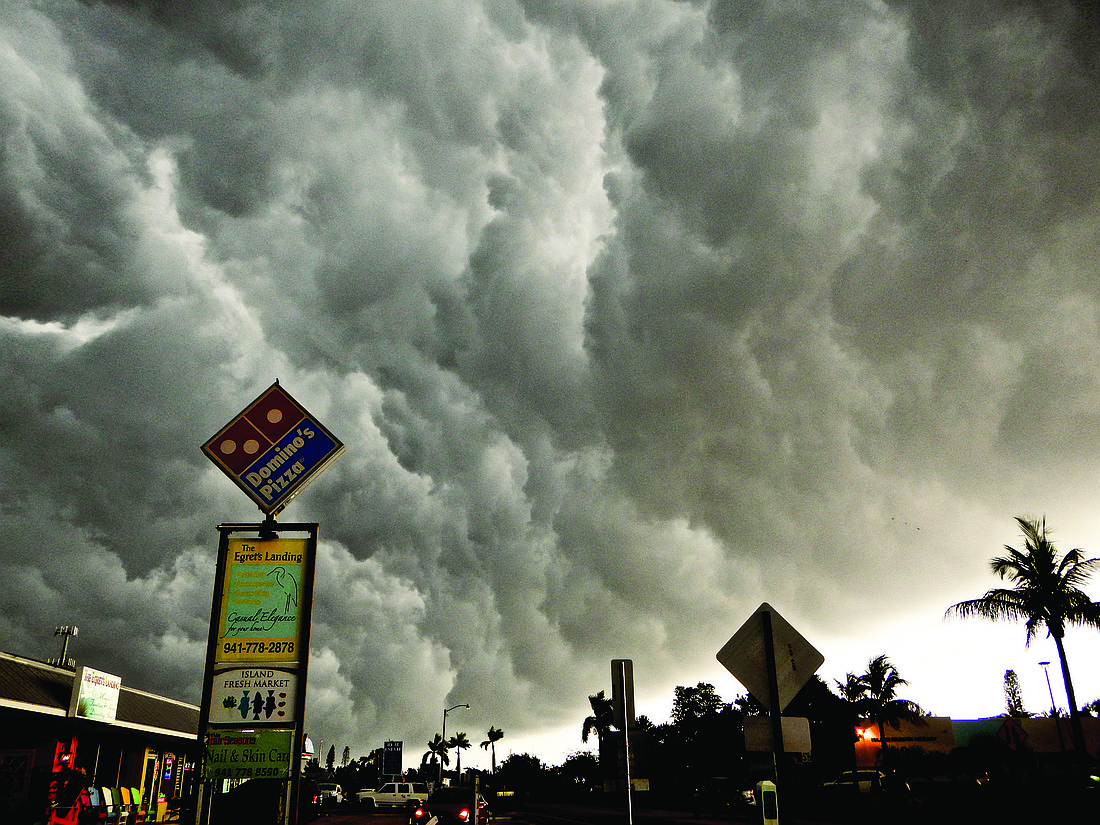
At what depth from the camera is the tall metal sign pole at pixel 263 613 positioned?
9359mm

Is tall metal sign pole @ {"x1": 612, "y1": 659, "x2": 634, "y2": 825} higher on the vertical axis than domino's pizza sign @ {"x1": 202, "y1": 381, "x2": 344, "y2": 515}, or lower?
lower

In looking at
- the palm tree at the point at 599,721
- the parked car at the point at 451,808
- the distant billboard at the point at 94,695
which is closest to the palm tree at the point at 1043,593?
the parked car at the point at 451,808

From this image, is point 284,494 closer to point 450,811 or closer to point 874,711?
point 450,811

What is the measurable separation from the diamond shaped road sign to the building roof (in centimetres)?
2259

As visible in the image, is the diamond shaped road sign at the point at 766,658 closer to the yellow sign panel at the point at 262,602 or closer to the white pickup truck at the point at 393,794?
the yellow sign panel at the point at 262,602

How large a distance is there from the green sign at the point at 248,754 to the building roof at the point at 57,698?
16.9 metres

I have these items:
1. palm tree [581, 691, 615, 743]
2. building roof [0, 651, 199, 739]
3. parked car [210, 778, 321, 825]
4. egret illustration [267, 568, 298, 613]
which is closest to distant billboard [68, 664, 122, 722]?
building roof [0, 651, 199, 739]

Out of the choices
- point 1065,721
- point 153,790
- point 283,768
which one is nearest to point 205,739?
point 283,768

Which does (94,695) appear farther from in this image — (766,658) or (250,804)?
(766,658)

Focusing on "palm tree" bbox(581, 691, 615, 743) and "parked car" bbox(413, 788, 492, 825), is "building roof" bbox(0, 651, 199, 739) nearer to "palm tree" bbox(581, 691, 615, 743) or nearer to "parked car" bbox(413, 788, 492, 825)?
"parked car" bbox(413, 788, 492, 825)

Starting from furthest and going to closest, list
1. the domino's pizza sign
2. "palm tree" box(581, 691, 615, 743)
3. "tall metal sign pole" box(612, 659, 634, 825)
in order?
1. "palm tree" box(581, 691, 615, 743)
2. "tall metal sign pole" box(612, 659, 634, 825)
3. the domino's pizza sign

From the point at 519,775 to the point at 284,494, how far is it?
472ft

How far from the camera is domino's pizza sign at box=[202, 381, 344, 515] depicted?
10648 mm

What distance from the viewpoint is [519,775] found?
13762 centimetres
